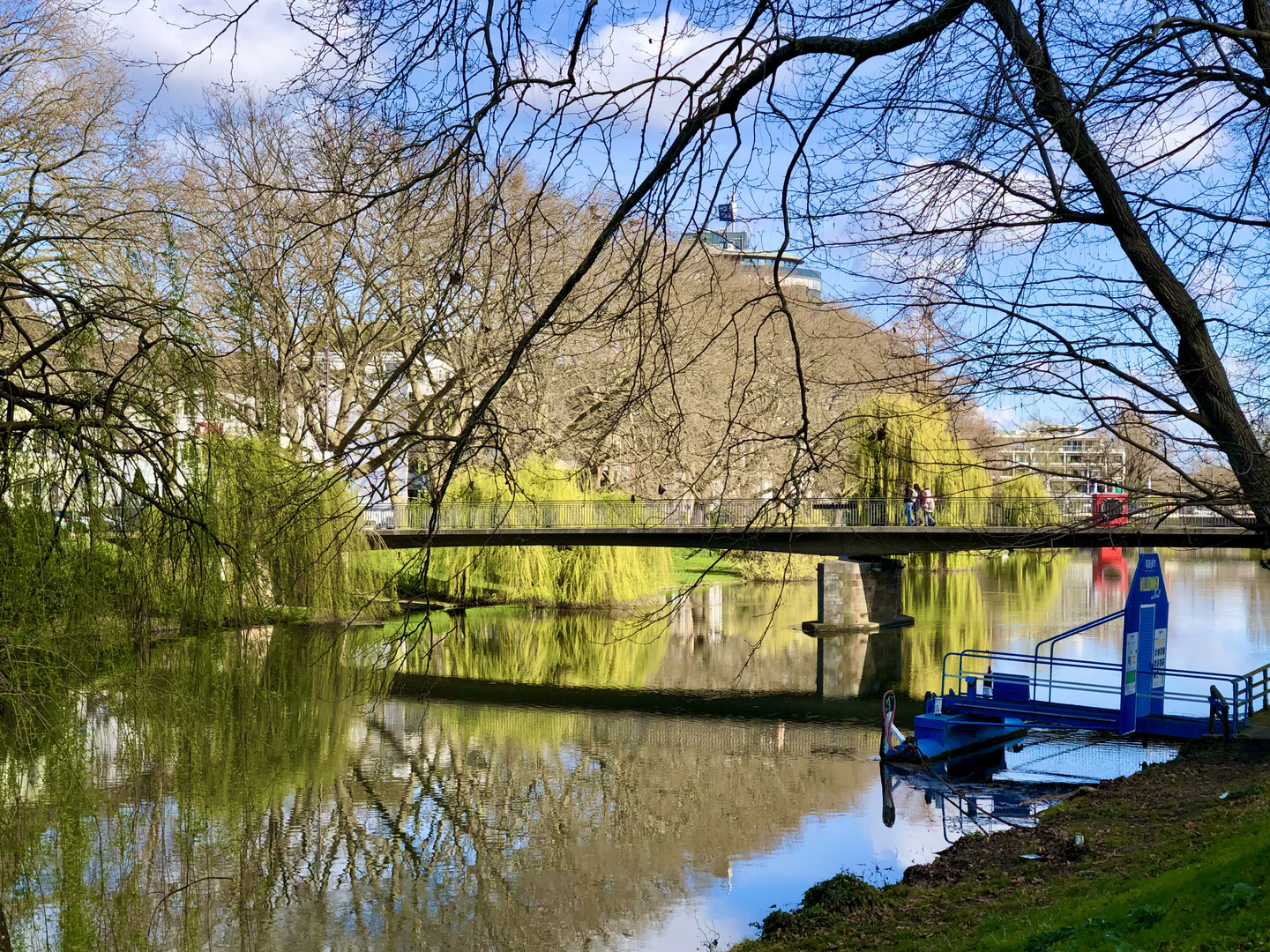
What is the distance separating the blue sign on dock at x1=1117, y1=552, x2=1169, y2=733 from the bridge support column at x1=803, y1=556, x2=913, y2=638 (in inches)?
541

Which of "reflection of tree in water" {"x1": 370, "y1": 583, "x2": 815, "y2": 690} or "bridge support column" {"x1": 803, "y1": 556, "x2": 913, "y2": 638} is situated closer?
"reflection of tree in water" {"x1": 370, "y1": 583, "x2": 815, "y2": 690}

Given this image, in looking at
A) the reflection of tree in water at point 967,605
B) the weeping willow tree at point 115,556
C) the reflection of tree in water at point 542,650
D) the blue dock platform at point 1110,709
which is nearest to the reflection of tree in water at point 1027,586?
the reflection of tree in water at point 967,605

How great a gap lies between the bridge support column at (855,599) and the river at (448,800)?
6374 mm

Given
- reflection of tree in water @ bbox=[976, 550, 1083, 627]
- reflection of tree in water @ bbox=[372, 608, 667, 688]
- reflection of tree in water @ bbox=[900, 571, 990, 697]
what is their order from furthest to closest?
reflection of tree in water @ bbox=[976, 550, 1083, 627] < reflection of tree in water @ bbox=[900, 571, 990, 697] < reflection of tree in water @ bbox=[372, 608, 667, 688]

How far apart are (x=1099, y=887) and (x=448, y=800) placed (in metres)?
8.29

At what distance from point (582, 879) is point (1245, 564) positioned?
4834 cm

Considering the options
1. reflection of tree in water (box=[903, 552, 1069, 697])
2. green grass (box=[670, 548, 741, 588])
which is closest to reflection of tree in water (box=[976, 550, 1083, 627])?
reflection of tree in water (box=[903, 552, 1069, 697])

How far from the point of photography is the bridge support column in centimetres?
3119

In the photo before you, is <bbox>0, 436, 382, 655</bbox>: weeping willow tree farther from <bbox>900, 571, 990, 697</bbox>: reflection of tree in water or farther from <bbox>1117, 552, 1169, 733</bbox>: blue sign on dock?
<bbox>900, 571, 990, 697</bbox>: reflection of tree in water

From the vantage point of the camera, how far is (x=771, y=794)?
14922 millimetres

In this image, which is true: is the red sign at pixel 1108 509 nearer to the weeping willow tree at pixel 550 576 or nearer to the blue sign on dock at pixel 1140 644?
the blue sign on dock at pixel 1140 644

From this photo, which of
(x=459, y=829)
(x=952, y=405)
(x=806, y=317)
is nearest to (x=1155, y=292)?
(x=952, y=405)

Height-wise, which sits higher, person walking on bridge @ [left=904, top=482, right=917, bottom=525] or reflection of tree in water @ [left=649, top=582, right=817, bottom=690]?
person walking on bridge @ [left=904, top=482, right=917, bottom=525]

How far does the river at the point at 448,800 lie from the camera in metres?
9.66
